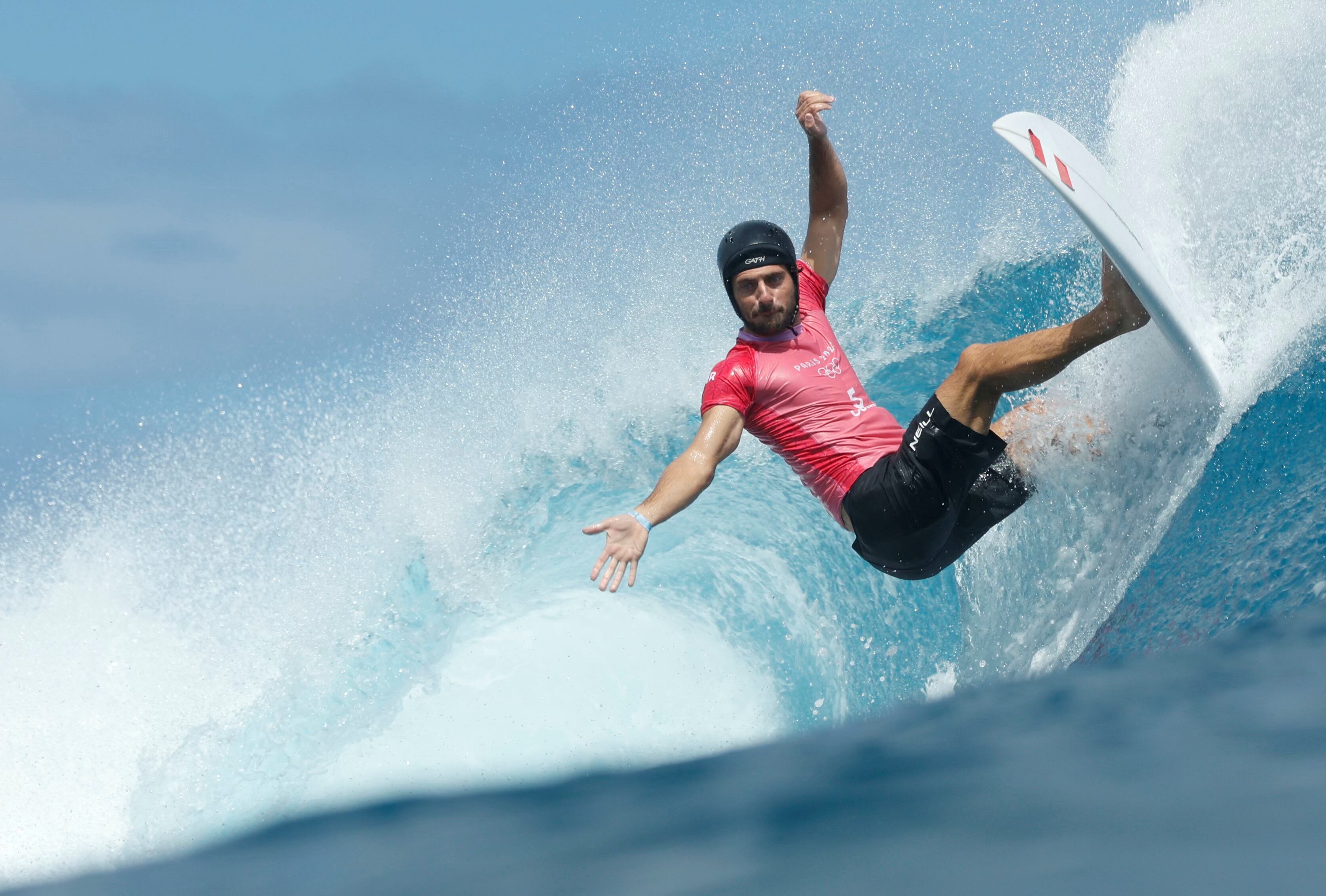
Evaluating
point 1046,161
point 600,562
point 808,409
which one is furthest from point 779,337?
point 600,562

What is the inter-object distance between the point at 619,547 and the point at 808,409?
1.48 metres

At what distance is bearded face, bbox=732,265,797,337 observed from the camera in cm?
477

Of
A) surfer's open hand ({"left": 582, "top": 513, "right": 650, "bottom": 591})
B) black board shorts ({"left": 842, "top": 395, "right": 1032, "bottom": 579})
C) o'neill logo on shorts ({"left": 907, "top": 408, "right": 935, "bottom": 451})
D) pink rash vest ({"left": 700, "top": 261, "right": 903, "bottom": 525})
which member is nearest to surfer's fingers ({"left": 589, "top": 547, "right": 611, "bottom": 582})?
surfer's open hand ({"left": 582, "top": 513, "right": 650, "bottom": 591})

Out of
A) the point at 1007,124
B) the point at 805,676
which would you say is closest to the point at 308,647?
the point at 805,676

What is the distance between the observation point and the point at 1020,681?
221 cm

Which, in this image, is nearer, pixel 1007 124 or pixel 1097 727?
pixel 1097 727

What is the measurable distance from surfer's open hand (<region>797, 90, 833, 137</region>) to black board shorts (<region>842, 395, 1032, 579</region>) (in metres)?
1.79

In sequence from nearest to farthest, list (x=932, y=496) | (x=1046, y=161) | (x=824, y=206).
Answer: (x=1046, y=161) → (x=932, y=496) → (x=824, y=206)

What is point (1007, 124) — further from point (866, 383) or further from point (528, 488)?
point (528, 488)

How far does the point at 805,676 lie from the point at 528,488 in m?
3.09

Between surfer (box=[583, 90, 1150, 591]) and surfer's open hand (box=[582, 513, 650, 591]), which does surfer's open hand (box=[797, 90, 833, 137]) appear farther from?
surfer's open hand (box=[582, 513, 650, 591])

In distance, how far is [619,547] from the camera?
12.4 ft

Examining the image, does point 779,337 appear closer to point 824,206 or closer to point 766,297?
point 766,297

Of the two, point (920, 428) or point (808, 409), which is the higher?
point (808, 409)
